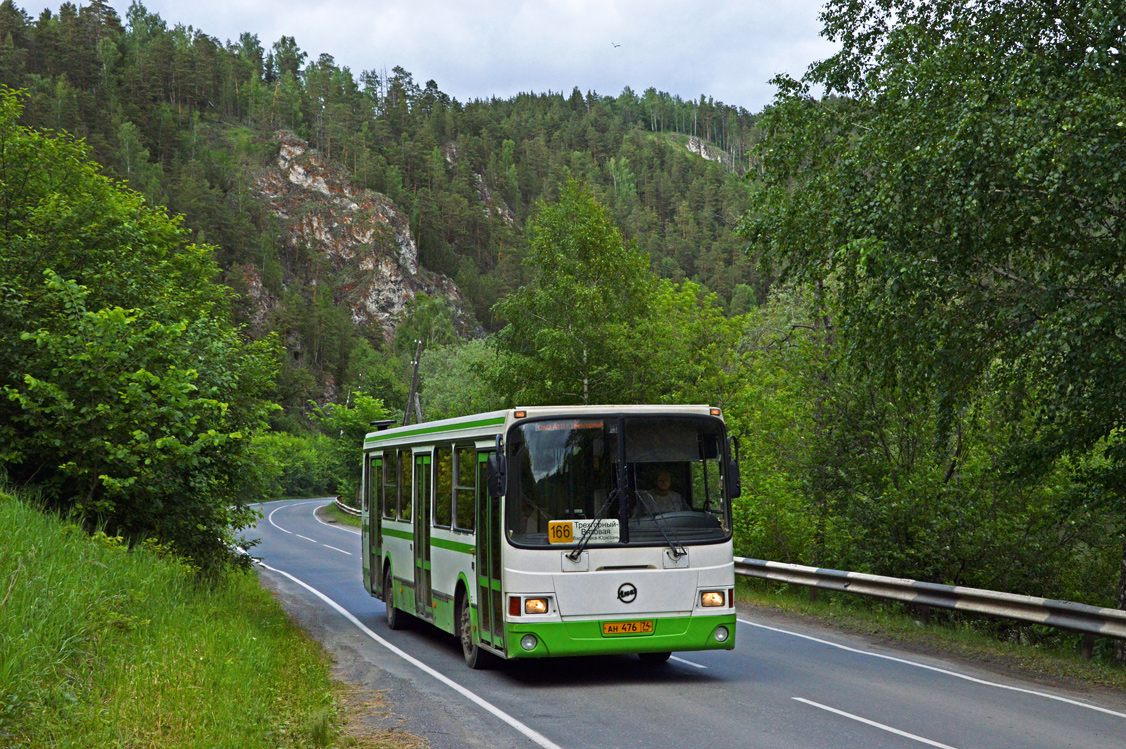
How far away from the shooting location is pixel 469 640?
484 inches

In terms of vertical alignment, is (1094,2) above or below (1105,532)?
above

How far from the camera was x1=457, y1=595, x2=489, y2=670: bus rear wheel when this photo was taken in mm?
12109

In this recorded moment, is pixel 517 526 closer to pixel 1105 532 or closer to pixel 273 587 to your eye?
pixel 1105 532

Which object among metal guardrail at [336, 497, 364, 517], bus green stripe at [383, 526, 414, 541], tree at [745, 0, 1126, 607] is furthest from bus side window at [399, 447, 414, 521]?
metal guardrail at [336, 497, 364, 517]

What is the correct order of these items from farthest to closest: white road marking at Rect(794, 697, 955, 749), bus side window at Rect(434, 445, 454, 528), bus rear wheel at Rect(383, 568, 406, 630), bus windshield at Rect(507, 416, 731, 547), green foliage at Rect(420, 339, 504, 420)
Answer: green foliage at Rect(420, 339, 504, 420) → bus rear wheel at Rect(383, 568, 406, 630) → bus side window at Rect(434, 445, 454, 528) → bus windshield at Rect(507, 416, 731, 547) → white road marking at Rect(794, 697, 955, 749)

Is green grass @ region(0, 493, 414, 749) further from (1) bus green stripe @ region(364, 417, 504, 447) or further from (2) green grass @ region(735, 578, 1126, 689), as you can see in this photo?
(2) green grass @ region(735, 578, 1126, 689)

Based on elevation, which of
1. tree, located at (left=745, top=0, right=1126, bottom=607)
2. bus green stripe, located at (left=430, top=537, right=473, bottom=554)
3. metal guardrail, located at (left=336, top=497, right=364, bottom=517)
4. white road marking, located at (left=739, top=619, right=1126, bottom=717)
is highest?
tree, located at (left=745, top=0, right=1126, bottom=607)

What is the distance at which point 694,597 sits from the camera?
10914mm

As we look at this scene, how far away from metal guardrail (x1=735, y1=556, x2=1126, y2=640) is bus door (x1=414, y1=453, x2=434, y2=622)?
270 inches

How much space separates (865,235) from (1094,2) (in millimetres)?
3644

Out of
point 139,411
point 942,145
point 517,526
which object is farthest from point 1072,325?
point 139,411

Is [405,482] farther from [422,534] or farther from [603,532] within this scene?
[603,532]

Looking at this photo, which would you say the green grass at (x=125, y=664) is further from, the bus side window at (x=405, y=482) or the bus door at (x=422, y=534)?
the bus side window at (x=405, y=482)

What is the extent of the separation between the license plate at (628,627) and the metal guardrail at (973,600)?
494 centimetres
